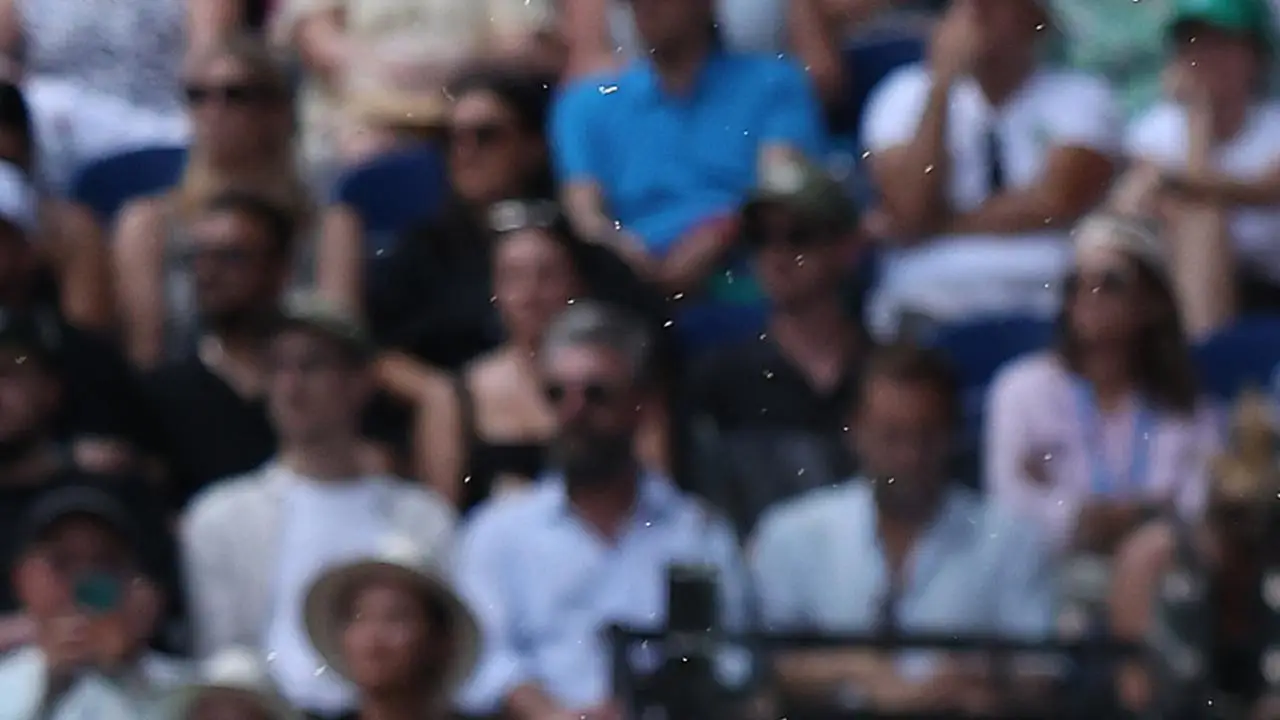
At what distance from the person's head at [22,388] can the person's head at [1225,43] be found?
2.48 m

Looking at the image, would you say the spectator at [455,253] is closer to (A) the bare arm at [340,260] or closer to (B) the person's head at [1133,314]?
(A) the bare arm at [340,260]

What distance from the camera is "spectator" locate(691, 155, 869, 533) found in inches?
218

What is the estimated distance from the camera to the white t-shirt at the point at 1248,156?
638 centimetres

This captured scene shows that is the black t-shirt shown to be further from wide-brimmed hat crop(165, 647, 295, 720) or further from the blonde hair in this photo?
wide-brimmed hat crop(165, 647, 295, 720)

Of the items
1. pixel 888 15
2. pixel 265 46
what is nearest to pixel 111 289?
pixel 265 46

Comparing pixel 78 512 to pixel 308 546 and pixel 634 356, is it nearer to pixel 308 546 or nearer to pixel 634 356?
pixel 308 546

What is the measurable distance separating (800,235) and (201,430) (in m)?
1.24

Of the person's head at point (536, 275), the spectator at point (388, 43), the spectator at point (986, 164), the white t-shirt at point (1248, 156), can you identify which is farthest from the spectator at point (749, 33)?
the person's head at point (536, 275)

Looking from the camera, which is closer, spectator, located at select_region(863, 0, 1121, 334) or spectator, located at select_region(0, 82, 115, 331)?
spectator, located at select_region(863, 0, 1121, 334)

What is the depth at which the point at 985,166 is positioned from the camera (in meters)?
6.55

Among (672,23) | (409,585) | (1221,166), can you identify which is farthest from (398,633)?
(1221,166)

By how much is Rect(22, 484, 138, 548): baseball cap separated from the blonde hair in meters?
1.18

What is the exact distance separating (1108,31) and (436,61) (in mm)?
1603

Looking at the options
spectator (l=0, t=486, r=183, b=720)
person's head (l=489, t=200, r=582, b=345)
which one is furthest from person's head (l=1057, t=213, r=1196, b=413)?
spectator (l=0, t=486, r=183, b=720)
